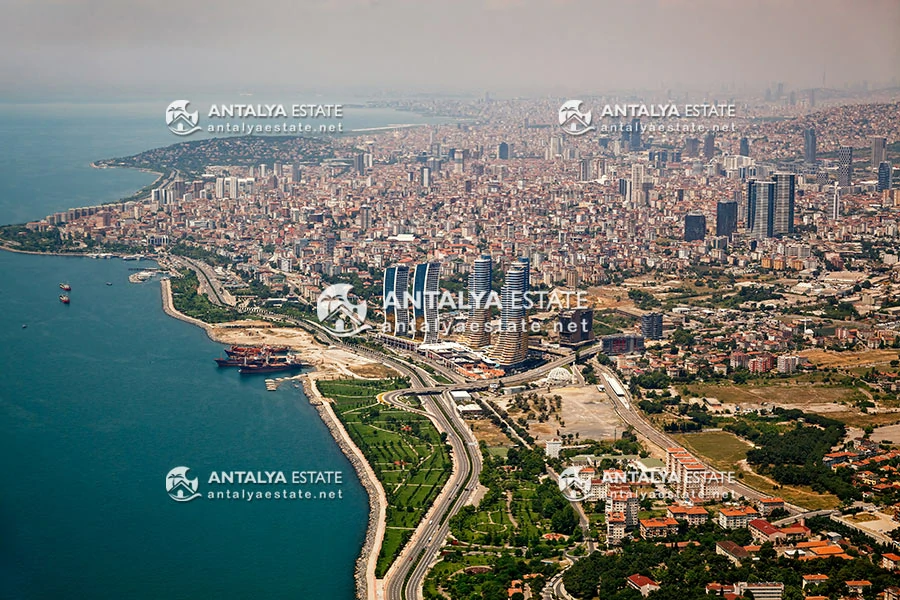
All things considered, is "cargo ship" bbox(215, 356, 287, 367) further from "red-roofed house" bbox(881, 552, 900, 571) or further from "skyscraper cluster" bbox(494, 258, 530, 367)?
"red-roofed house" bbox(881, 552, 900, 571)

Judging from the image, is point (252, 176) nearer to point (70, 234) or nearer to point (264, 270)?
point (70, 234)

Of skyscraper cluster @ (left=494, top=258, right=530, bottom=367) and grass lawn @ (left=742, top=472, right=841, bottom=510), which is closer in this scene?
grass lawn @ (left=742, top=472, right=841, bottom=510)

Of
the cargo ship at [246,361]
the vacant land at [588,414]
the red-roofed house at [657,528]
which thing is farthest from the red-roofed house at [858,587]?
the cargo ship at [246,361]

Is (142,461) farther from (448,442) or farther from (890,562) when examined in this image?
(890,562)

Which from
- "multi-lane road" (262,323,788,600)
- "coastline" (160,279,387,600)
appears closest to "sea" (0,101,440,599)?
"coastline" (160,279,387,600)

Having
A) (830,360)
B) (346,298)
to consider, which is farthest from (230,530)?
(346,298)
